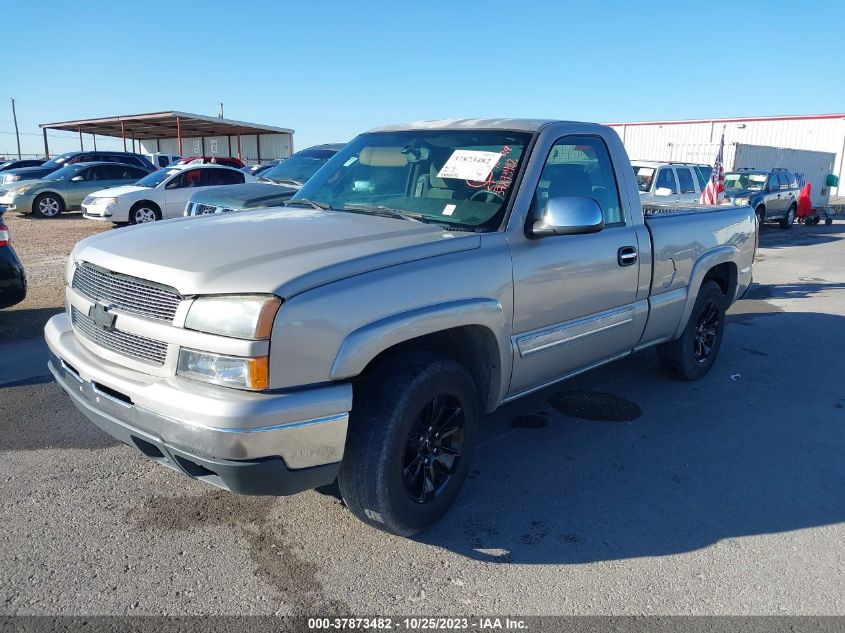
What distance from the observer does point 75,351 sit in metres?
3.15

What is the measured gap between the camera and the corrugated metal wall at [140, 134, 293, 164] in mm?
42656

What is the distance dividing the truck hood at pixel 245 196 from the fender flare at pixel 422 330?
457cm

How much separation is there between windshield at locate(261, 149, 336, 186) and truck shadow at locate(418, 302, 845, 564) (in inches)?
221

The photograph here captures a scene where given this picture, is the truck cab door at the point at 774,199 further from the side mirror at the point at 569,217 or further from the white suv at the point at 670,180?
the side mirror at the point at 569,217

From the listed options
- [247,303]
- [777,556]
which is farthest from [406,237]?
[777,556]

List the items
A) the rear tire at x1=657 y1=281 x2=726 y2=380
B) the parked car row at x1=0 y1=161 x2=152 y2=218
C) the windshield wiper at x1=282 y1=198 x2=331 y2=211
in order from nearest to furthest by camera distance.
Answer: the windshield wiper at x1=282 y1=198 x2=331 y2=211, the rear tire at x1=657 y1=281 x2=726 y2=380, the parked car row at x1=0 y1=161 x2=152 y2=218

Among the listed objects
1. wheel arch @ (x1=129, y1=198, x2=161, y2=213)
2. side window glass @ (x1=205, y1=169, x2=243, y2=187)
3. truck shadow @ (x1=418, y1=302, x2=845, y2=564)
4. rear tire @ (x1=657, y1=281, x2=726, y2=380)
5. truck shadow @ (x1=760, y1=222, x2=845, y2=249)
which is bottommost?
truck shadow @ (x1=760, y1=222, x2=845, y2=249)

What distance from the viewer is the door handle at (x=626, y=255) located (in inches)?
163

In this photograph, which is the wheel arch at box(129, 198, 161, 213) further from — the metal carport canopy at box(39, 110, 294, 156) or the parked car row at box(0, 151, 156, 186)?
the metal carport canopy at box(39, 110, 294, 156)

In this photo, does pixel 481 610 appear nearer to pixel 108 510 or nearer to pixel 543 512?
pixel 543 512

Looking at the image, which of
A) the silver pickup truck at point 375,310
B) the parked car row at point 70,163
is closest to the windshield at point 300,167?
the silver pickup truck at point 375,310

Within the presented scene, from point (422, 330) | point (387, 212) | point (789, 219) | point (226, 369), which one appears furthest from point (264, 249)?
point (789, 219)

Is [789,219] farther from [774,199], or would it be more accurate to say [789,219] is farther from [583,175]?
[583,175]

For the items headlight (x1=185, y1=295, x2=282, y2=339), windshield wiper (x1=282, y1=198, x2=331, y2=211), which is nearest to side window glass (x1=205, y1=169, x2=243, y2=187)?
windshield wiper (x1=282, y1=198, x2=331, y2=211)
